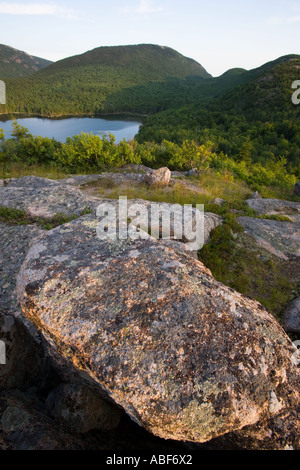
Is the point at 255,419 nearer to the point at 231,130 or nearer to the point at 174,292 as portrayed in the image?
the point at 174,292

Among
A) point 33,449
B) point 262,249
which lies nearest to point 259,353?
point 33,449

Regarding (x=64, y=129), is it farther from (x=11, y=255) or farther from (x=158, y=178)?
(x=11, y=255)

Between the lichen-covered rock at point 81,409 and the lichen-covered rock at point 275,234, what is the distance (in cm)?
655

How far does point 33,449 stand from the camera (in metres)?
2.57

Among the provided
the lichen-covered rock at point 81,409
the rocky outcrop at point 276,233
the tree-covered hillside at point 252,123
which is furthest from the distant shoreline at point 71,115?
the lichen-covered rock at point 81,409

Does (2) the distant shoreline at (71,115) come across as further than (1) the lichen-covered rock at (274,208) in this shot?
Yes

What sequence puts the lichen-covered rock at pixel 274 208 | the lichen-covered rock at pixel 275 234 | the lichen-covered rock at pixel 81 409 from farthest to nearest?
the lichen-covered rock at pixel 274 208 → the lichen-covered rock at pixel 275 234 → the lichen-covered rock at pixel 81 409

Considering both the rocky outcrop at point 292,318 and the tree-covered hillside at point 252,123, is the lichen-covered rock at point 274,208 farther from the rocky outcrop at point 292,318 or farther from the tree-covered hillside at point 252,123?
the tree-covered hillside at point 252,123

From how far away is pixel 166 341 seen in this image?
2.62 meters

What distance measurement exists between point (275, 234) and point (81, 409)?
26.2 feet

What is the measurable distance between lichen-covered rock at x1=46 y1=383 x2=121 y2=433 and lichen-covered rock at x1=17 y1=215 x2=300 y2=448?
0.75m

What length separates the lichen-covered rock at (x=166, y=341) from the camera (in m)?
2.35

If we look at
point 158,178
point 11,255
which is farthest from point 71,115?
point 11,255

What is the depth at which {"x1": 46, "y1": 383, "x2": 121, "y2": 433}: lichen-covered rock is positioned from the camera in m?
3.29
